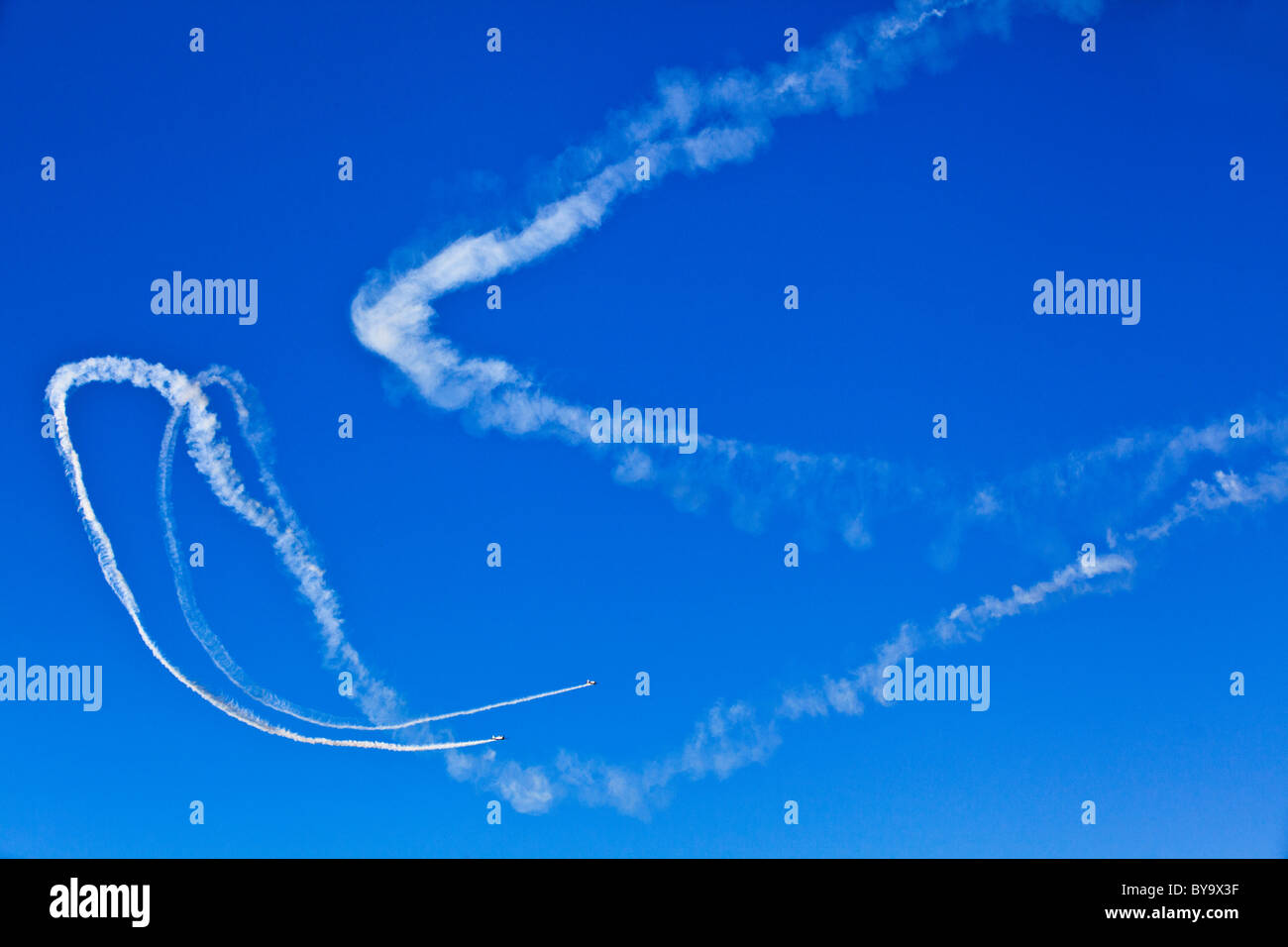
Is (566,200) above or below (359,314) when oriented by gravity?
above

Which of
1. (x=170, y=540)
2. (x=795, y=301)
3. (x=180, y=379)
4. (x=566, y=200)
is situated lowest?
(x=170, y=540)
